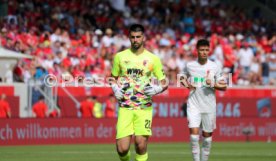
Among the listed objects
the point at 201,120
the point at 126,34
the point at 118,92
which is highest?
the point at 126,34

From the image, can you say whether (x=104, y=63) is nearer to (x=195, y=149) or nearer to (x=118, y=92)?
(x=195, y=149)

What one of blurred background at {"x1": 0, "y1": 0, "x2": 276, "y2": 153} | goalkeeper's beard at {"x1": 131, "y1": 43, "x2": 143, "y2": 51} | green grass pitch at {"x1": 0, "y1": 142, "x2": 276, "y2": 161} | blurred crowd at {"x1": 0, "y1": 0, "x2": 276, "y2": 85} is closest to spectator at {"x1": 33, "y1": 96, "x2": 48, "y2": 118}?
blurred background at {"x1": 0, "y1": 0, "x2": 276, "y2": 153}

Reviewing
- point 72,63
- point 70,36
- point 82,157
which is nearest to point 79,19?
point 70,36

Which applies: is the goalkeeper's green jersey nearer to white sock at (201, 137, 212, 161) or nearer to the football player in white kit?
the football player in white kit

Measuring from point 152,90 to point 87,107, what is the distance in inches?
742

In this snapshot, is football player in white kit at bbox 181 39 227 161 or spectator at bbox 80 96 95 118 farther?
spectator at bbox 80 96 95 118

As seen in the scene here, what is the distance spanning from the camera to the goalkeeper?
14.1 meters

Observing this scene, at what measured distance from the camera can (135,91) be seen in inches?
563

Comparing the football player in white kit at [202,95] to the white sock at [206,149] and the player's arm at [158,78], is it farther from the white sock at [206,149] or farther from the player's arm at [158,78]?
the player's arm at [158,78]

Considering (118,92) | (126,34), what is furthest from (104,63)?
(118,92)

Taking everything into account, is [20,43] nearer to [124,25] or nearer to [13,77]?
[13,77]

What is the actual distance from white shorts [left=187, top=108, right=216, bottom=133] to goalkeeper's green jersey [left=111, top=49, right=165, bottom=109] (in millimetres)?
2783

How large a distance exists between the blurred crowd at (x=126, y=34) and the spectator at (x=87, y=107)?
96cm

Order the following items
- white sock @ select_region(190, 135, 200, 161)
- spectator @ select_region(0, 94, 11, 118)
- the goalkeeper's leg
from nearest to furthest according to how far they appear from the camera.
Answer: the goalkeeper's leg → white sock @ select_region(190, 135, 200, 161) → spectator @ select_region(0, 94, 11, 118)
